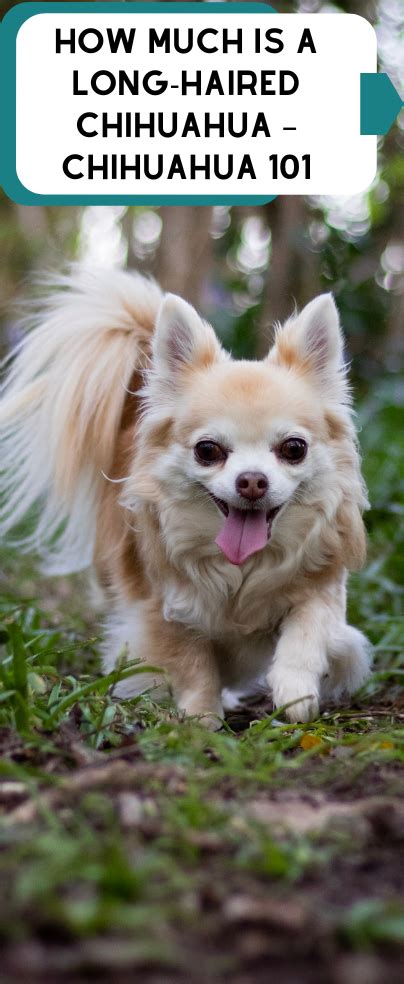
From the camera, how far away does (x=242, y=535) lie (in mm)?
2914

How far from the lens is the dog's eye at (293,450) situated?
9.59ft

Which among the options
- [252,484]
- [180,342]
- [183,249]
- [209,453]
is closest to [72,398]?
[180,342]

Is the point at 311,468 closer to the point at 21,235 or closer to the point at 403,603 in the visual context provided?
the point at 403,603

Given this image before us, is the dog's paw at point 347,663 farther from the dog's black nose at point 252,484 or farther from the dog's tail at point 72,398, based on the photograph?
the dog's tail at point 72,398

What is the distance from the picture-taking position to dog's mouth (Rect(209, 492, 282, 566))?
2.89 meters

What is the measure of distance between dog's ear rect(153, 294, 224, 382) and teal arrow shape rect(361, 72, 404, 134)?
227 centimetres

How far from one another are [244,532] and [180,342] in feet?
2.19

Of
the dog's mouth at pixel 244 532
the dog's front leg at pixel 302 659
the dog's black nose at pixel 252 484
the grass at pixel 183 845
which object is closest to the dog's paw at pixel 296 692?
the dog's front leg at pixel 302 659

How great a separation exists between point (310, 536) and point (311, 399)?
1.33ft

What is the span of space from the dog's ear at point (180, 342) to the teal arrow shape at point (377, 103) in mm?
2269

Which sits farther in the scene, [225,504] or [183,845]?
[225,504]

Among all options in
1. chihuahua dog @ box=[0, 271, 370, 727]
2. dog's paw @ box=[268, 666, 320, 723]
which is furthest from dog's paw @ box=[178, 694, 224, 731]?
dog's paw @ box=[268, 666, 320, 723]

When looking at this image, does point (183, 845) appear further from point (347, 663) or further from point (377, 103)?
point (377, 103)

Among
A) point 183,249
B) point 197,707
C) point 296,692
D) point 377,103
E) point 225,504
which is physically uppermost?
point 377,103
